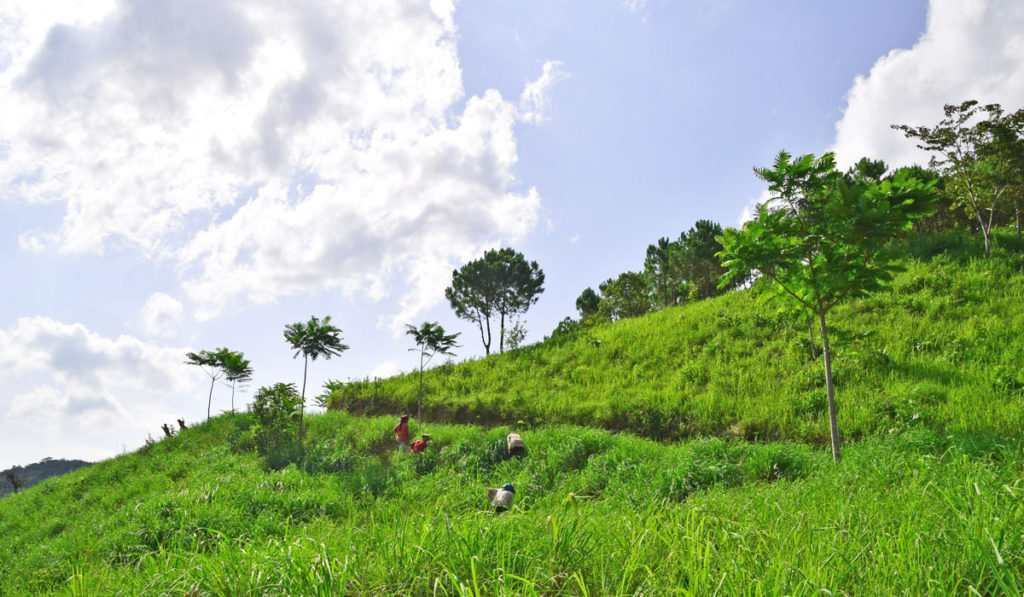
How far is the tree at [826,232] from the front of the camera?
6.34 metres

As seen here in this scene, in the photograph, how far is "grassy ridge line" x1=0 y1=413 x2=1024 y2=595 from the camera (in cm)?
238

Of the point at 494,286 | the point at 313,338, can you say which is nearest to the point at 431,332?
the point at 313,338

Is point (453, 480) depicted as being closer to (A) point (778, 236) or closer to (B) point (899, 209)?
(A) point (778, 236)

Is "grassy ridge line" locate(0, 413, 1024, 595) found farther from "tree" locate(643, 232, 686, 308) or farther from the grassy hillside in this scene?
"tree" locate(643, 232, 686, 308)

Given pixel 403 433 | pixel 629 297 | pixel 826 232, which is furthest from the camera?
pixel 629 297

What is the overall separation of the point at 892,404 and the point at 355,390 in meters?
21.6

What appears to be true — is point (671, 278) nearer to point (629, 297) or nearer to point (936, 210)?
point (629, 297)

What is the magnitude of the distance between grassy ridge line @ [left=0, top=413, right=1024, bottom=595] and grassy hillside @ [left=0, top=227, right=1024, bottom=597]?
1.2 inches

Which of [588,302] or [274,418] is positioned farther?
[588,302]

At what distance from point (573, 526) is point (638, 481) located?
5045mm

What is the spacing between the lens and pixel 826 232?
6.93 meters

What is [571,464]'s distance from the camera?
9266mm

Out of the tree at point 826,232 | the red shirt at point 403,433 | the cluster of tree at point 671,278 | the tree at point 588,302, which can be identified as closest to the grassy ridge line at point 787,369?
the tree at point 826,232

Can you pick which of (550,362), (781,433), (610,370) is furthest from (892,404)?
(550,362)
